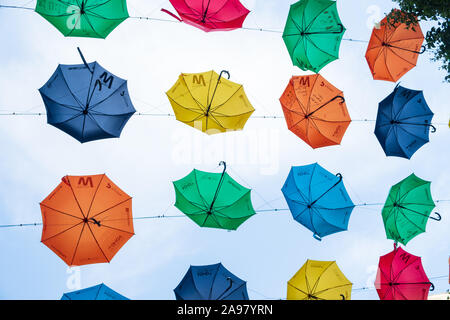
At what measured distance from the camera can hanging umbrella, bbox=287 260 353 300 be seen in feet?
36.5

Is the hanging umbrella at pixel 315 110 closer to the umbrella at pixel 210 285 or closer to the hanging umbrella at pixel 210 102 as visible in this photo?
the hanging umbrella at pixel 210 102

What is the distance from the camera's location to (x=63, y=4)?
970 cm

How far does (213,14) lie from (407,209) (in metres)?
8.89

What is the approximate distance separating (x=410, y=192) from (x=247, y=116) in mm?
6081

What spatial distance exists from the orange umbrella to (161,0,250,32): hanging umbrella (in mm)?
5249

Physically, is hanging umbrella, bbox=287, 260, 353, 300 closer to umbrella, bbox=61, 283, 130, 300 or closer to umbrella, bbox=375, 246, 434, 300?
umbrella, bbox=375, 246, 434, 300

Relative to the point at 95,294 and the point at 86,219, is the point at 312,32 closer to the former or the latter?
the point at 86,219

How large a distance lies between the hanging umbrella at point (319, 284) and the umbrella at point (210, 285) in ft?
5.64

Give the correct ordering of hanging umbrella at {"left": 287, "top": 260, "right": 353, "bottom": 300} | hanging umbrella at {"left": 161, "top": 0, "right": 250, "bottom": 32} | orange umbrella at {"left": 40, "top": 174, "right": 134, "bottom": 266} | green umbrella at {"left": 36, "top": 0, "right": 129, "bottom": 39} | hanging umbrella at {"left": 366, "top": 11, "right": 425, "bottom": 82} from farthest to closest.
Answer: hanging umbrella at {"left": 366, "top": 11, "right": 425, "bottom": 82}
hanging umbrella at {"left": 287, "top": 260, "right": 353, "bottom": 300}
hanging umbrella at {"left": 161, "top": 0, "right": 250, "bottom": 32}
orange umbrella at {"left": 40, "top": 174, "right": 134, "bottom": 266}
green umbrella at {"left": 36, "top": 0, "right": 129, "bottom": 39}

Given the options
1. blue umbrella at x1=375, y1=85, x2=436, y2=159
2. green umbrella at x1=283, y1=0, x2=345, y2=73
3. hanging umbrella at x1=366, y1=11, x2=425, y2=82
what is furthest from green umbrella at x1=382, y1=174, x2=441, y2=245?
green umbrella at x1=283, y1=0, x2=345, y2=73

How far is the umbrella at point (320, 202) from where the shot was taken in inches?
444

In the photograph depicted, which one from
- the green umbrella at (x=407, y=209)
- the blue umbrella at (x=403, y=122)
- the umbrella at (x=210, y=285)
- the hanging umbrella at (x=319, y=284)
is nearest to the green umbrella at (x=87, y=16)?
the umbrella at (x=210, y=285)

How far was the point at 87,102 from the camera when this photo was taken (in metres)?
10.1

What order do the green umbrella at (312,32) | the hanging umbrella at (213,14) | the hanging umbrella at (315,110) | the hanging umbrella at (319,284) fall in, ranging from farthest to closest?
the hanging umbrella at (315,110) < the green umbrella at (312,32) < the hanging umbrella at (319,284) < the hanging umbrella at (213,14)
